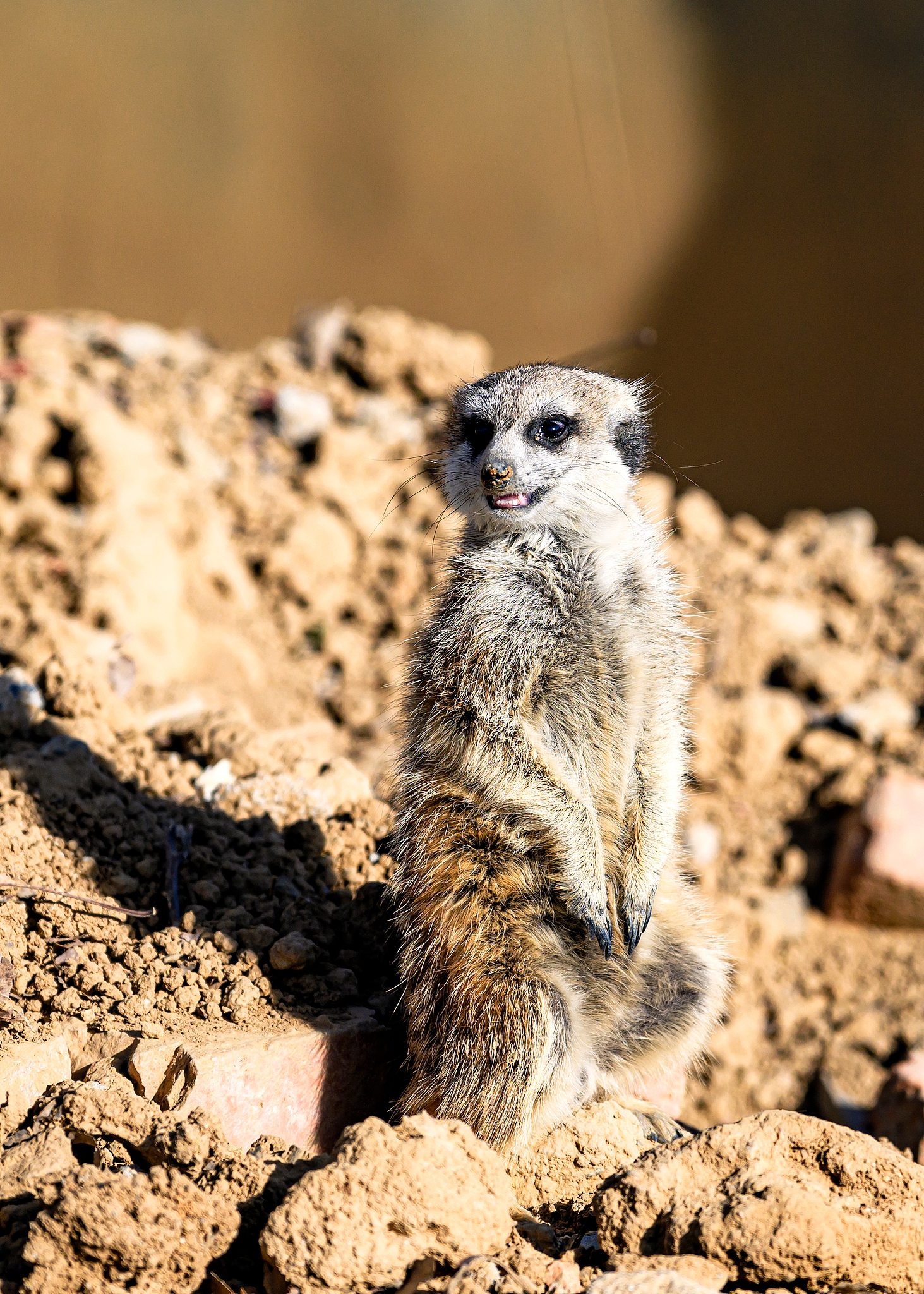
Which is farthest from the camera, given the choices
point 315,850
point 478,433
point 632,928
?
point 315,850

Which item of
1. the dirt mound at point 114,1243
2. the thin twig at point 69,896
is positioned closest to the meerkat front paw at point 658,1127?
the dirt mound at point 114,1243

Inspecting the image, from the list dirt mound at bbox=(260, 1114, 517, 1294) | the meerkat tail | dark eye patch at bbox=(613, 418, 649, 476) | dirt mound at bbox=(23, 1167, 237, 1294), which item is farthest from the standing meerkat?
dirt mound at bbox=(23, 1167, 237, 1294)

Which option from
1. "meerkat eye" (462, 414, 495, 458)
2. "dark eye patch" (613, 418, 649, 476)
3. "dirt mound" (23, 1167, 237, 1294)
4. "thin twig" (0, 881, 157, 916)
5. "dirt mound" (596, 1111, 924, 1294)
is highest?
"dark eye patch" (613, 418, 649, 476)

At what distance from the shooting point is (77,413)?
5.24 m

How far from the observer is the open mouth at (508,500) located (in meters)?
2.58

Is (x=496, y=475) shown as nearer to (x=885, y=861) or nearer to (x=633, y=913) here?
(x=633, y=913)

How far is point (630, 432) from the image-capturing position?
2.93 meters

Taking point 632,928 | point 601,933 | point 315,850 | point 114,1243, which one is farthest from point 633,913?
point 114,1243

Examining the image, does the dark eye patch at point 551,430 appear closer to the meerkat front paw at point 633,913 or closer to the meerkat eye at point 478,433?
the meerkat eye at point 478,433

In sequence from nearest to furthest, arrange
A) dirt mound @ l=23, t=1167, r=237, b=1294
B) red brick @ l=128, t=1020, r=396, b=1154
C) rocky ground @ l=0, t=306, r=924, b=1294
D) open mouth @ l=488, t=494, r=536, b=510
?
dirt mound @ l=23, t=1167, r=237, b=1294, rocky ground @ l=0, t=306, r=924, b=1294, red brick @ l=128, t=1020, r=396, b=1154, open mouth @ l=488, t=494, r=536, b=510

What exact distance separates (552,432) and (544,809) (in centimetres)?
95

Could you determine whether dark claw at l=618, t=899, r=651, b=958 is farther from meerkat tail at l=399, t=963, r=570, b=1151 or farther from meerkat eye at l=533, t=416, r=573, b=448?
meerkat eye at l=533, t=416, r=573, b=448

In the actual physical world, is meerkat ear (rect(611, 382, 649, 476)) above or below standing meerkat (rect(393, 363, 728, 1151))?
above

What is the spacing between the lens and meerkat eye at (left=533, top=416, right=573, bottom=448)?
2.75 meters
